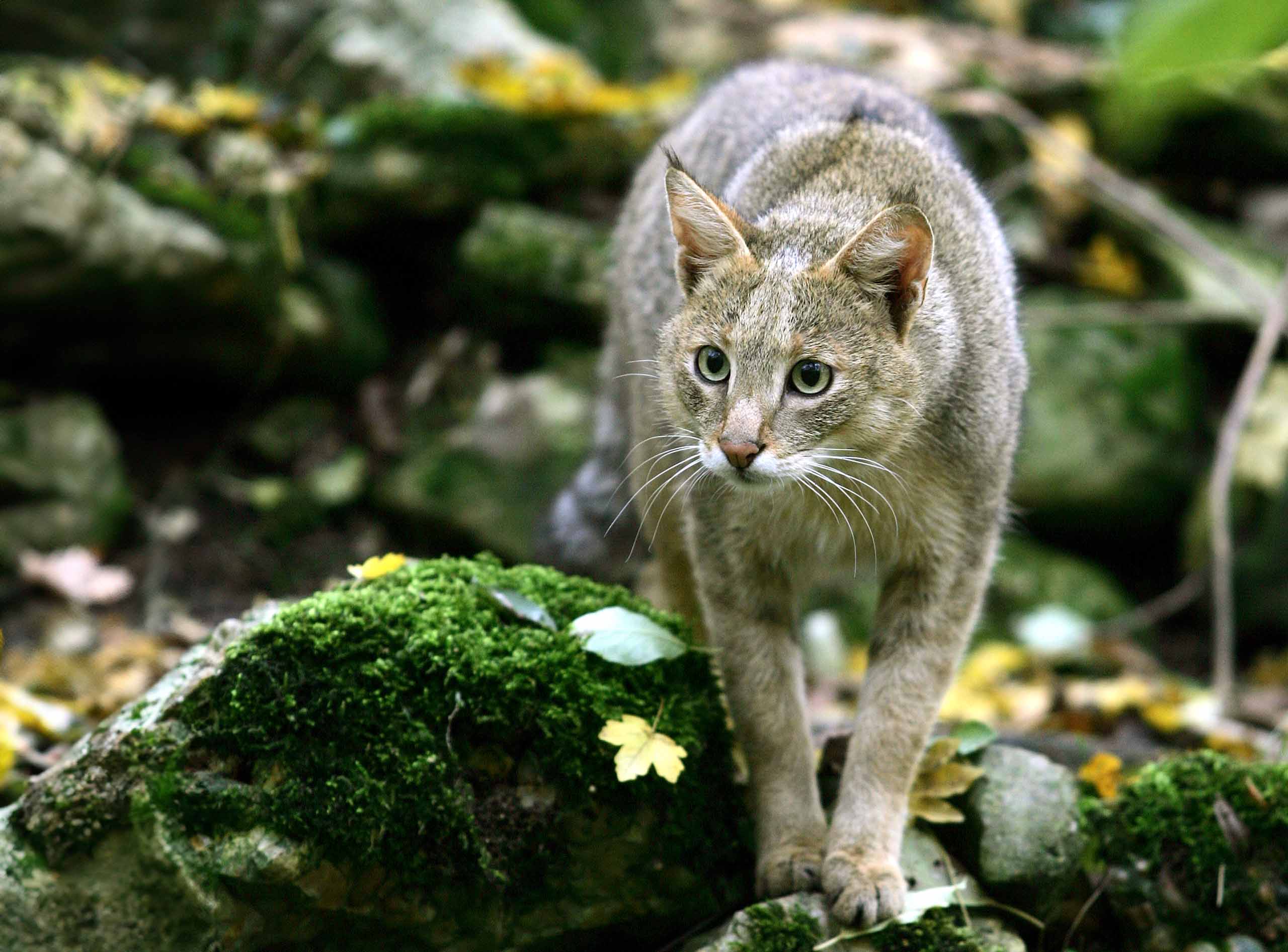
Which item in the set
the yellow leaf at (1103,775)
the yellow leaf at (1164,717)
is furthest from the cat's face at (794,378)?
the yellow leaf at (1164,717)

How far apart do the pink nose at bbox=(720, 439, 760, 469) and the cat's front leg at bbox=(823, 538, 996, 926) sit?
85 cm

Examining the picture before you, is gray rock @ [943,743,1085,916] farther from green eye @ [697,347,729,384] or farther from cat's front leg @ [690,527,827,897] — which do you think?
green eye @ [697,347,729,384]

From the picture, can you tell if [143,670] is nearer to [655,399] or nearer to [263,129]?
[655,399]

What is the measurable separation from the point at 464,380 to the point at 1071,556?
440cm

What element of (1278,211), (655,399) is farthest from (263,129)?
(1278,211)

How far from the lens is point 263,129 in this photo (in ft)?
27.4

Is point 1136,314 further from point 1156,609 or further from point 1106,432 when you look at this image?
point 1156,609

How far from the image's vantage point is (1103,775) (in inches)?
162

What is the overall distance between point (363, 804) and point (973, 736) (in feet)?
6.51

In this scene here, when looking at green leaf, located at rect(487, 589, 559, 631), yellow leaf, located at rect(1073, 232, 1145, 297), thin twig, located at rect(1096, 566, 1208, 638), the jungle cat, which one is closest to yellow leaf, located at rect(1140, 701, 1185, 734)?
thin twig, located at rect(1096, 566, 1208, 638)

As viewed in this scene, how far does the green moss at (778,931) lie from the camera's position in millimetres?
3295

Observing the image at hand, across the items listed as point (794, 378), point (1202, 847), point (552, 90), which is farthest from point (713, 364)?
point (552, 90)

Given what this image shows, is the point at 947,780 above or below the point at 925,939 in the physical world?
above

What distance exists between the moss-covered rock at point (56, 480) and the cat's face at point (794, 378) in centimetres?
507
